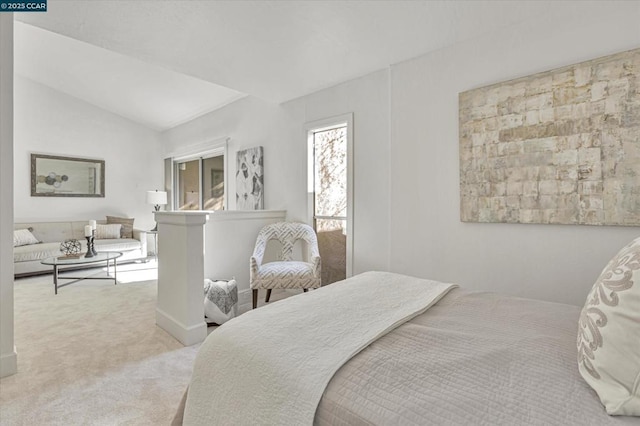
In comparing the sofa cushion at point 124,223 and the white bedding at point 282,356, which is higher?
the sofa cushion at point 124,223

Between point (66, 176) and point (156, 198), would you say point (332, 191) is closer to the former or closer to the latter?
point (156, 198)

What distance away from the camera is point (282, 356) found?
2.88 feet

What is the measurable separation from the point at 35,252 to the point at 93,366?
11.7ft

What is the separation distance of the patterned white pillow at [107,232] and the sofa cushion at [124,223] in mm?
143

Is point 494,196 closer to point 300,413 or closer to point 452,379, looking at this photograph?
point 452,379

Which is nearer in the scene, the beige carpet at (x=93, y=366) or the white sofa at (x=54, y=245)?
the beige carpet at (x=93, y=366)

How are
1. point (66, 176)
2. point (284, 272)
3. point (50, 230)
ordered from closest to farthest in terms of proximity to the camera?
point (284, 272)
point (50, 230)
point (66, 176)

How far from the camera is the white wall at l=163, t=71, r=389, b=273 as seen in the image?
9.45 feet

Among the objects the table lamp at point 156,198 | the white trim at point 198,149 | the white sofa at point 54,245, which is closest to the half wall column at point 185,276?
the white trim at point 198,149

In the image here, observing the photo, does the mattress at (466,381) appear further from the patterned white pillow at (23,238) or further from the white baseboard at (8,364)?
the patterned white pillow at (23,238)

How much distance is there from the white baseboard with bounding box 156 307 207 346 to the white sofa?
3044mm

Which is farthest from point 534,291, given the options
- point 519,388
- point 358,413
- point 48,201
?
point 48,201

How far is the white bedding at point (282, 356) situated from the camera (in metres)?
0.79

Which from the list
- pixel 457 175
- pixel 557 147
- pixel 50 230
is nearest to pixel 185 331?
pixel 457 175
